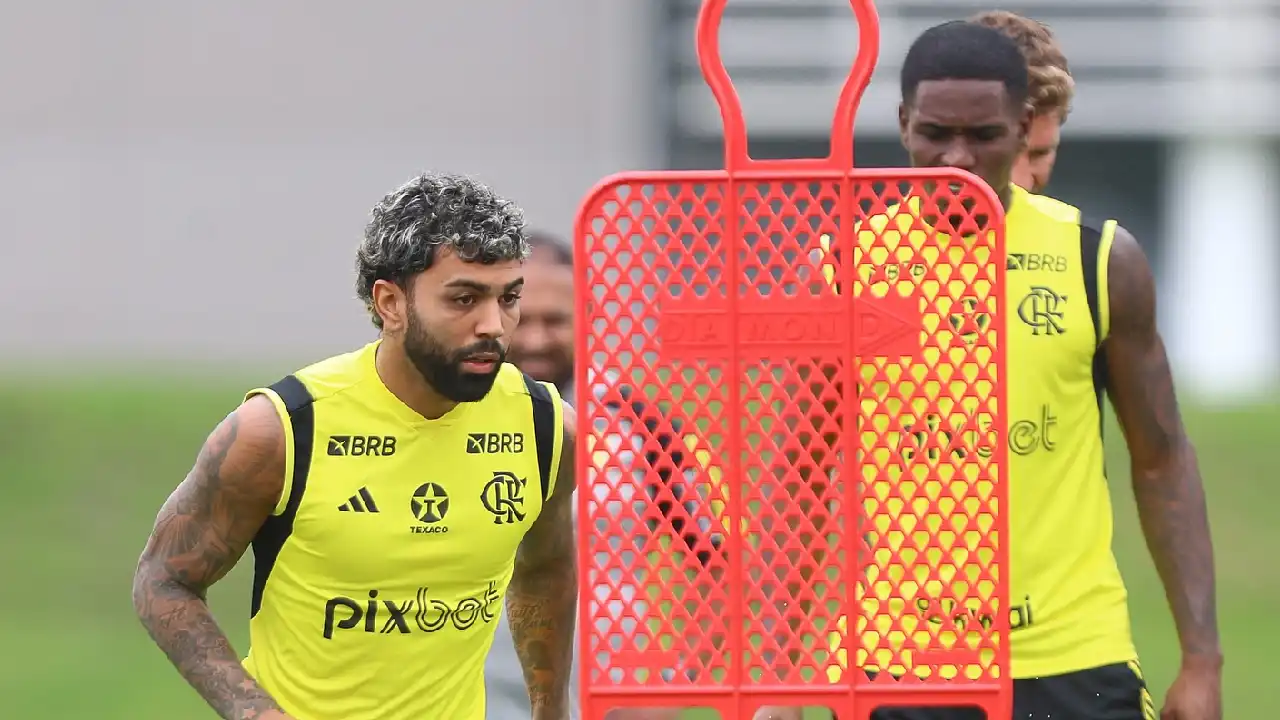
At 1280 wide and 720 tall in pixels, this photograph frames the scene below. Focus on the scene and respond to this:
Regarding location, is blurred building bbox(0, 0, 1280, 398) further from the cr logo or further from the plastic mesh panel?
the plastic mesh panel

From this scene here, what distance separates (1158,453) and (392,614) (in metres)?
1.63

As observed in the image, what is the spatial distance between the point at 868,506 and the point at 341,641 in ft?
3.68

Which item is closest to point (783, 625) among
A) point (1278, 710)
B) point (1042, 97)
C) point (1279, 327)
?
point (1042, 97)

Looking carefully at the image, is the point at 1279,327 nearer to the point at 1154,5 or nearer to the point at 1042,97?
the point at 1154,5

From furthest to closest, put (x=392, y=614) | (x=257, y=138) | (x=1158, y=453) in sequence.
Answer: (x=257, y=138)
(x=1158, y=453)
(x=392, y=614)

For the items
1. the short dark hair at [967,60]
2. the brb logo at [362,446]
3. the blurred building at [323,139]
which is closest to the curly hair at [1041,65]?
the short dark hair at [967,60]

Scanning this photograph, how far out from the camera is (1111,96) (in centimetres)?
2758

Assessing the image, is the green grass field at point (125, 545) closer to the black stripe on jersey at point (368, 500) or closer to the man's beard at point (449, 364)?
the black stripe on jersey at point (368, 500)

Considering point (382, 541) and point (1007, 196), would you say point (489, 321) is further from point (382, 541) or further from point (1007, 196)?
point (1007, 196)

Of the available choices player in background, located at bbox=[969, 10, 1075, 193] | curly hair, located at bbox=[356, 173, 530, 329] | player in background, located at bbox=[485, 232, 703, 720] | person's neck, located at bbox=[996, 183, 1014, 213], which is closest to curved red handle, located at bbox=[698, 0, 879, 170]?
curly hair, located at bbox=[356, 173, 530, 329]

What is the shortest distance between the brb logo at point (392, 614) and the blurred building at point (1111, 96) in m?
22.3

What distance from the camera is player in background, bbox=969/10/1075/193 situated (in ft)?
16.3

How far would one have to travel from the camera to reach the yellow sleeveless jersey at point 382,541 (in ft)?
13.5

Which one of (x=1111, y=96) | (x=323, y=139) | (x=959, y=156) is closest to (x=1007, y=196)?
(x=959, y=156)
